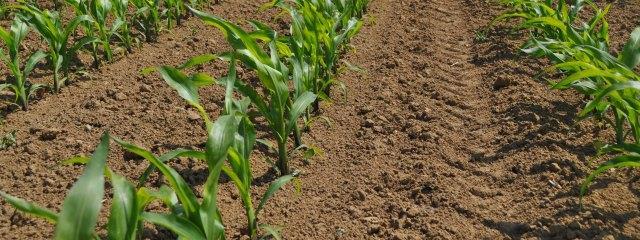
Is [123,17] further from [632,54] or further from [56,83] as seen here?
[632,54]

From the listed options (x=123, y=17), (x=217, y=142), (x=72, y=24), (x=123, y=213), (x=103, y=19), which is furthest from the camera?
(x=123, y=17)

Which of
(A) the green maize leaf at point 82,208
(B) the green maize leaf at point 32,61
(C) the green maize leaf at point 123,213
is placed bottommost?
(B) the green maize leaf at point 32,61

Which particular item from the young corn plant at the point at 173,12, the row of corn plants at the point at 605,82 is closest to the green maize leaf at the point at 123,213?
the row of corn plants at the point at 605,82

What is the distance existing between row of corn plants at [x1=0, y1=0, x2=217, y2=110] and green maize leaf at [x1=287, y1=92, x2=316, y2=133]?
1.65m

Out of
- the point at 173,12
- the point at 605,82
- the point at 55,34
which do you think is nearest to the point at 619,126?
the point at 605,82

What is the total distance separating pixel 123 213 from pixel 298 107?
4.19 feet

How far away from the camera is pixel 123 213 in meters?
1.78

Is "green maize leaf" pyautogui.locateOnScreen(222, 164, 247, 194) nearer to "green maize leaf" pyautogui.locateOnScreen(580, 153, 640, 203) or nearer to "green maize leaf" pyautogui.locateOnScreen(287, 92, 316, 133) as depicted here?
"green maize leaf" pyautogui.locateOnScreen(287, 92, 316, 133)

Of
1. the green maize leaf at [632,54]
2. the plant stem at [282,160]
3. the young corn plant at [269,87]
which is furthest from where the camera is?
the green maize leaf at [632,54]

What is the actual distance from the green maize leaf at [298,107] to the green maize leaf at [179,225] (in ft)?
3.46

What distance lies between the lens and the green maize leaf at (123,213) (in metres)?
1.76

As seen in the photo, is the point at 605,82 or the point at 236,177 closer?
the point at 236,177

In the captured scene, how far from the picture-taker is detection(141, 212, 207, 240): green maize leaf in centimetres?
183

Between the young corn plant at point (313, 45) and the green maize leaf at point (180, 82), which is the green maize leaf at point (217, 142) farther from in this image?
the young corn plant at point (313, 45)
